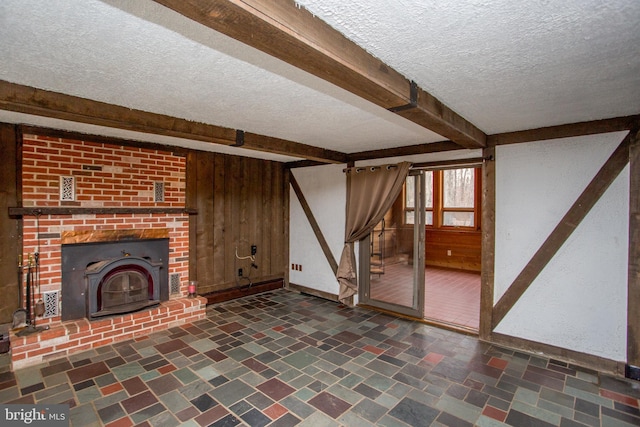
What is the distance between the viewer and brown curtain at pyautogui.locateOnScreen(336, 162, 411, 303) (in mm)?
4102

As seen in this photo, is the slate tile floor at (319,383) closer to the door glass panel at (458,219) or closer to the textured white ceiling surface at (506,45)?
the textured white ceiling surface at (506,45)

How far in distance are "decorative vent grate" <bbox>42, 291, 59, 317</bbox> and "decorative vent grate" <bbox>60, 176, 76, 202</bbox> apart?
1.01 m

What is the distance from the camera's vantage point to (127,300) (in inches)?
143

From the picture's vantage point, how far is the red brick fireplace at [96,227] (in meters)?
3.16

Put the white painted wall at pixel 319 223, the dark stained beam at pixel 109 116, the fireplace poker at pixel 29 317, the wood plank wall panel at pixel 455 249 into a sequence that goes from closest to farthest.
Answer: the dark stained beam at pixel 109 116
the fireplace poker at pixel 29 317
the white painted wall at pixel 319 223
the wood plank wall panel at pixel 455 249

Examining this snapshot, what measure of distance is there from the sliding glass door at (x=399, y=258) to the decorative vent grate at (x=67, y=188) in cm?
367

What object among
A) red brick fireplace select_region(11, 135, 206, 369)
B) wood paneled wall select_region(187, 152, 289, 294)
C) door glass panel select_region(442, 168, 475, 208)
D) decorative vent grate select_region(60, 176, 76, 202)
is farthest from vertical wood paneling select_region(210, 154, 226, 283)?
door glass panel select_region(442, 168, 475, 208)

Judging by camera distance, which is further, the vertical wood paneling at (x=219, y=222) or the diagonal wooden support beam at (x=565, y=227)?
the vertical wood paneling at (x=219, y=222)

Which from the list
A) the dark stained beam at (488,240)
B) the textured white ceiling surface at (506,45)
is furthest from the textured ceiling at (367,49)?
the dark stained beam at (488,240)

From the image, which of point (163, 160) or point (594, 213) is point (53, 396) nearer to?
point (163, 160)

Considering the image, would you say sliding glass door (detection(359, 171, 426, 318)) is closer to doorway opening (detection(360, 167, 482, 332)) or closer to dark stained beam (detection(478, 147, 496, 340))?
doorway opening (detection(360, 167, 482, 332))

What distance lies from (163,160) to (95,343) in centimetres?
228

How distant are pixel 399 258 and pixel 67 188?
456 centimetres

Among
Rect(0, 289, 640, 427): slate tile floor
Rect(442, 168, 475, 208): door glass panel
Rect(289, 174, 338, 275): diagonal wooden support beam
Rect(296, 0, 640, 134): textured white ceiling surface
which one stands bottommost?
Rect(0, 289, 640, 427): slate tile floor
